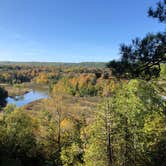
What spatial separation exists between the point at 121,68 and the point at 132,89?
7.51 metres

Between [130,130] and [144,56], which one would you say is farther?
[130,130]

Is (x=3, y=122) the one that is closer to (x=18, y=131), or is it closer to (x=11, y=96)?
(x=18, y=131)

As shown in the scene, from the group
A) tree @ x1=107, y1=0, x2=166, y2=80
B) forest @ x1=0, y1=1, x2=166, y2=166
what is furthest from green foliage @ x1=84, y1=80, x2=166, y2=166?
tree @ x1=107, y1=0, x2=166, y2=80

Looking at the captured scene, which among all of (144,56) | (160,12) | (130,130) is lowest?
(130,130)

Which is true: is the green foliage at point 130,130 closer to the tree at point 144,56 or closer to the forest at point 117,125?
the forest at point 117,125

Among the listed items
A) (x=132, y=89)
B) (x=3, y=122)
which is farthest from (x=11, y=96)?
(x=132, y=89)

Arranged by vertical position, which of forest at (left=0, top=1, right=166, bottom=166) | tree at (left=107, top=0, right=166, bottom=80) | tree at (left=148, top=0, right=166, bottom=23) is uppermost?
tree at (left=148, top=0, right=166, bottom=23)

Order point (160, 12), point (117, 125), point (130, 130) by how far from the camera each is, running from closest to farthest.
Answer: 1. point (160, 12)
2. point (117, 125)
3. point (130, 130)

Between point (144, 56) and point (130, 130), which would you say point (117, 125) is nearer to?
point (130, 130)

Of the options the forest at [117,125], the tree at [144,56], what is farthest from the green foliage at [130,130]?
the tree at [144,56]

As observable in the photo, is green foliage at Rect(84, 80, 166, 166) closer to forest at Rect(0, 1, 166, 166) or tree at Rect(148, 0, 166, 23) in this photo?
forest at Rect(0, 1, 166, 166)

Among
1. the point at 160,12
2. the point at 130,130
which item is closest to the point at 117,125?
the point at 130,130

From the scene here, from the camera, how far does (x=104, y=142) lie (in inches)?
426

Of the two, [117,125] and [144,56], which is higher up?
[144,56]
